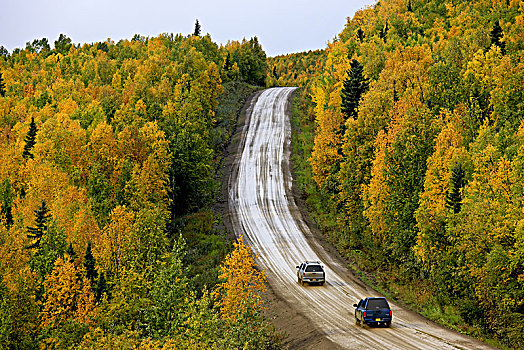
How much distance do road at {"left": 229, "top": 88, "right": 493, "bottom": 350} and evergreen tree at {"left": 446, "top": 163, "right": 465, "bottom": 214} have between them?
8027 mm

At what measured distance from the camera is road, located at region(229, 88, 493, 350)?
2700cm

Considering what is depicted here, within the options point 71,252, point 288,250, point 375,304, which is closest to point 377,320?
point 375,304

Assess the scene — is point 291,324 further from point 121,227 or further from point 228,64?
point 228,64

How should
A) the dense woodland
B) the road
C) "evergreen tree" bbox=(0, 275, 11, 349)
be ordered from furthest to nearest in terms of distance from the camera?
"evergreen tree" bbox=(0, 275, 11, 349)
the dense woodland
the road

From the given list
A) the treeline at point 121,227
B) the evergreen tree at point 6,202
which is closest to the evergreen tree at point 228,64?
the treeline at point 121,227

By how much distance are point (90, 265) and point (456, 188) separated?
2832 cm

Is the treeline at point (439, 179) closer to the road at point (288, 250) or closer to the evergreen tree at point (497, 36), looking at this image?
the evergreen tree at point (497, 36)

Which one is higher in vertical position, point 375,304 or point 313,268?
point 313,268

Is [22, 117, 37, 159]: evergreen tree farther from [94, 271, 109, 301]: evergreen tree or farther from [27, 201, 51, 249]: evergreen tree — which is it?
[94, 271, 109, 301]: evergreen tree

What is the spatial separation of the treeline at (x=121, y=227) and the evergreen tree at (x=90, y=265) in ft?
0.27

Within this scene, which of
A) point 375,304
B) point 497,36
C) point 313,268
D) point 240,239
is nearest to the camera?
point 240,239

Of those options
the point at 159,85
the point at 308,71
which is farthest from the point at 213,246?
the point at 308,71

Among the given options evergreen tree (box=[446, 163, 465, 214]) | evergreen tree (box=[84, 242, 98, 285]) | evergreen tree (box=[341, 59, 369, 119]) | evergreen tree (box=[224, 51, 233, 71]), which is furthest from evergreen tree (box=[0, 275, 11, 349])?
evergreen tree (box=[224, 51, 233, 71])

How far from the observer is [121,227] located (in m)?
41.0
